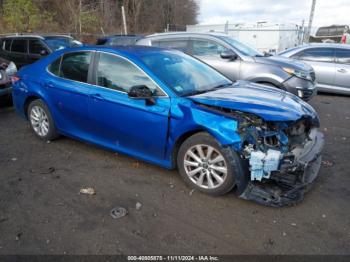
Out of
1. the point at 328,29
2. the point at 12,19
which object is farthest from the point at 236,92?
the point at 328,29

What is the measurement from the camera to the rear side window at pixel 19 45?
1087cm

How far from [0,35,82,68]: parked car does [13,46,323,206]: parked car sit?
6.21 meters

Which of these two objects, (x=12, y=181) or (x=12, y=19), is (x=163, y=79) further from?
(x=12, y=19)

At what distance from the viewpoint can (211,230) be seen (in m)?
3.04

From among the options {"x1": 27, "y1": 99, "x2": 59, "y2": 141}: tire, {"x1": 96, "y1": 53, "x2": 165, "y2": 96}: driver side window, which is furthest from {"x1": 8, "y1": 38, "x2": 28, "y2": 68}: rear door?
{"x1": 96, "y1": 53, "x2": 165, "y2": 96}: driver side window

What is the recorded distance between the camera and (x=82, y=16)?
2498cm

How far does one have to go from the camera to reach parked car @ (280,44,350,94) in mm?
8984

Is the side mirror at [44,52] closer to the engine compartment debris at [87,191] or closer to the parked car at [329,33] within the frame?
the engine compartment debris at [87,191]

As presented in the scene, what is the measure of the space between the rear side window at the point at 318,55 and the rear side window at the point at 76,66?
7.15 m

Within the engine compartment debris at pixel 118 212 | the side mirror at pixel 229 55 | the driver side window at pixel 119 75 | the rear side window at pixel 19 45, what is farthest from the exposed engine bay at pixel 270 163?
the rear side window at pixel 19 45

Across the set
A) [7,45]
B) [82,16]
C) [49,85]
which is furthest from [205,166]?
[82,16]

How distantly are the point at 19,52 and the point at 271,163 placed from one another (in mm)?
10466

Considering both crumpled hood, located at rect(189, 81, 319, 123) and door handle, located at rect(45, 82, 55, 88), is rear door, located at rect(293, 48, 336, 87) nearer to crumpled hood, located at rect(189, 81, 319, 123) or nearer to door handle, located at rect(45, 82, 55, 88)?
crumpled hood, located at rect(189, 81, 319, 123)

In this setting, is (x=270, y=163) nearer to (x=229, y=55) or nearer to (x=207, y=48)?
(x=229, y=55)
